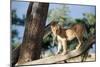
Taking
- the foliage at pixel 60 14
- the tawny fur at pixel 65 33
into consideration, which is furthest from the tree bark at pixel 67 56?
the foliage at pixel 60 14

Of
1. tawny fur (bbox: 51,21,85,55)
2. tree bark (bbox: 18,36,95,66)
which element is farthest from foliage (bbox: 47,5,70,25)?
tree bark (bbox: 18,36,95,66)

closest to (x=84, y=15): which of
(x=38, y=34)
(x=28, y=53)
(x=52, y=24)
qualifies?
(x=52, y=24)

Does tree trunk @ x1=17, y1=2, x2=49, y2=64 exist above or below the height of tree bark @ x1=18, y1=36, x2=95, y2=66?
above

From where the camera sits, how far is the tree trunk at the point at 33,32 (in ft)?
6.68

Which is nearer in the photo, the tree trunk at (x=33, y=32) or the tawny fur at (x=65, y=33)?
the tree trunk at (x=33, y=32)

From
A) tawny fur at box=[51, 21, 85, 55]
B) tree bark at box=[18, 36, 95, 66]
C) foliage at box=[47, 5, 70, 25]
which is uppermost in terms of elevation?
foliage at box=[47, 5, 70, 25]

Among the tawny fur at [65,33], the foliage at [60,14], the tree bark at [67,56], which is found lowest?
the tree bark at [67,56]

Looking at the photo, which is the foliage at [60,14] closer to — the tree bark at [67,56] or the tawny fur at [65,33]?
the tawny fur at [65,33]

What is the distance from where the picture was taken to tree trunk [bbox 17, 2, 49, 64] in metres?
2.03

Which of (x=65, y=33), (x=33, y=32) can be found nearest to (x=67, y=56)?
(x=65, y=33)

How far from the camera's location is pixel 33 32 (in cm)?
207

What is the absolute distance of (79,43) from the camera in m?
2.25

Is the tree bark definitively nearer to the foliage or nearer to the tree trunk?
the tree trunk
